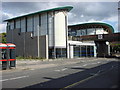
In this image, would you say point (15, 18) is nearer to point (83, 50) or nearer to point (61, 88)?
point (83, 50)

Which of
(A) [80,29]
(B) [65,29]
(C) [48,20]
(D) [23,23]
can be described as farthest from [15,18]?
(A) [80,29]

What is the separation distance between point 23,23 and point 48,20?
1076 cm

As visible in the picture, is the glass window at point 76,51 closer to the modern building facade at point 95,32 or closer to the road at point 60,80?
the modern building facade at point 95,32

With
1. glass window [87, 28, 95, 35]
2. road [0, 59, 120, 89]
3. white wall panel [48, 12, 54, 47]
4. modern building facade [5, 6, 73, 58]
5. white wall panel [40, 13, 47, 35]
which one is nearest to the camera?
road [0, 59, 120, 89]

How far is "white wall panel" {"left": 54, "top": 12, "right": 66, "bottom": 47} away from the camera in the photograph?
4628 centimetres

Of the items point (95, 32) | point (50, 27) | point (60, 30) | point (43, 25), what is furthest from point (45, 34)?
point (95, 32)

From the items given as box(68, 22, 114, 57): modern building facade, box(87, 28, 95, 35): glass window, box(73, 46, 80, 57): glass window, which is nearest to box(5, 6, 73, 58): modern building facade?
box(73, 46, 80, 57): glass window

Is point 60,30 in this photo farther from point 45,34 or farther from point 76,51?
point 76,51

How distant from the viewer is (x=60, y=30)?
46.9 metres

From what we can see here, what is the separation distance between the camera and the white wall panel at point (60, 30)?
46.3 meters

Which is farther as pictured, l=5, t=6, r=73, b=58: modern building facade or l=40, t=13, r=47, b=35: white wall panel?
l=40, t=13, r=47, b=35: white wall panel

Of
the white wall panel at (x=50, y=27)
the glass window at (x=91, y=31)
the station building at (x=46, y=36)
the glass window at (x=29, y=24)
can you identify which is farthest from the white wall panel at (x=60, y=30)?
the glass window at (x=91, y=31)

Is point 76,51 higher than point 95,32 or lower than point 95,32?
lower

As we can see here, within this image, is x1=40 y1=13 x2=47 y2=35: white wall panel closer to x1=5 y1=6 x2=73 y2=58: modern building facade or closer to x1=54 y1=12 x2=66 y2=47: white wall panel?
x1=5 y1=6 x2=73 y2=58: modern building facade
